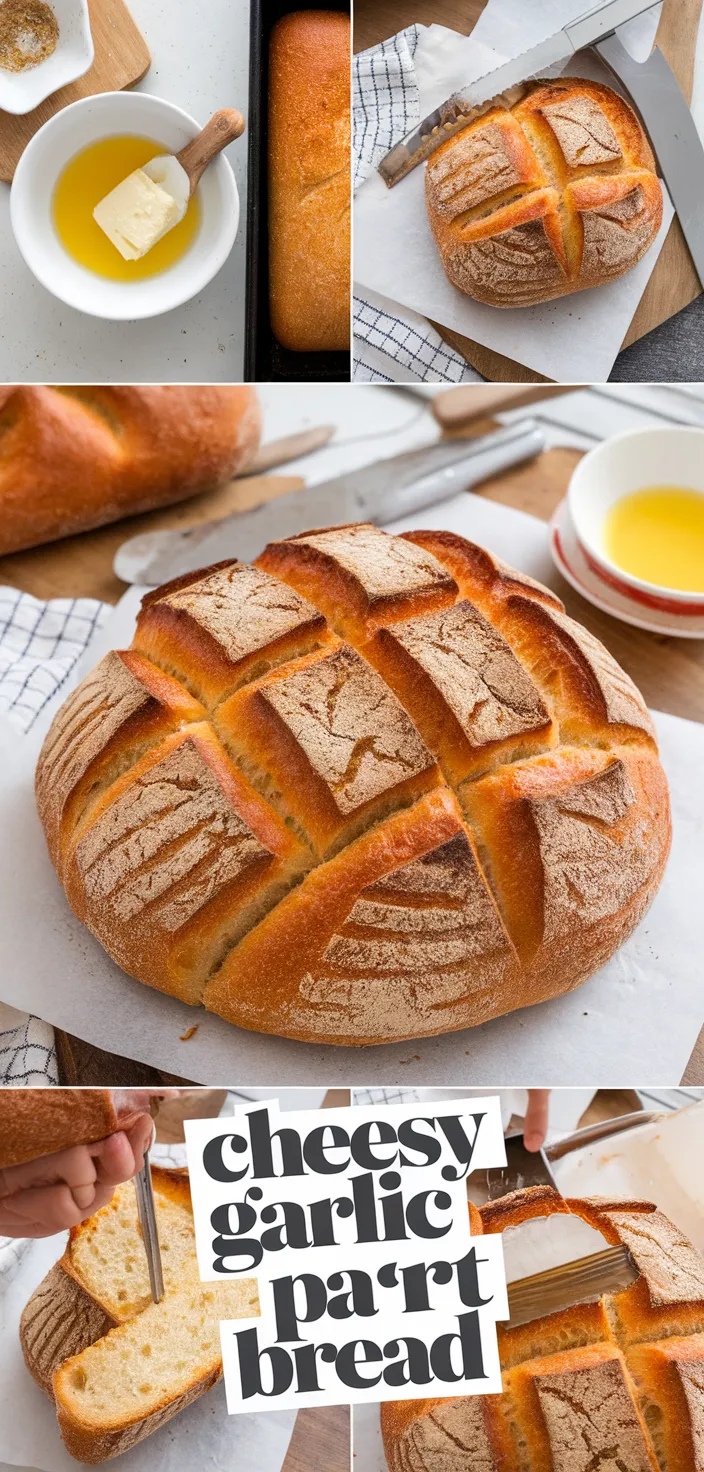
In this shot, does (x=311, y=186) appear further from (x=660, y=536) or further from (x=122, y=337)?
(x=660, y=536)

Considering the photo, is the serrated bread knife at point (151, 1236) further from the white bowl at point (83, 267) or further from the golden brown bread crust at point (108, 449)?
the white bowl at point (83, 267)

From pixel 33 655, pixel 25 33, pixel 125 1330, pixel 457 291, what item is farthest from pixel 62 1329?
pixel 25 33

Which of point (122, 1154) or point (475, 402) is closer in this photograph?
point (122, 1154)

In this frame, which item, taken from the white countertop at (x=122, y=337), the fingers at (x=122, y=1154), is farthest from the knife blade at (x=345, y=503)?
the fingers at (x=122, y=1154)

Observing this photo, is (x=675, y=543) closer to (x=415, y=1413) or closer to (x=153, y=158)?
(x=153, y=158)

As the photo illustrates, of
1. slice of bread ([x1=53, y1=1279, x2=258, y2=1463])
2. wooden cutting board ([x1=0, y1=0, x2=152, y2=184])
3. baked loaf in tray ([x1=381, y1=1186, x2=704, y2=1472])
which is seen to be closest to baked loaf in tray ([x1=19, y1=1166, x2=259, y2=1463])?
slice of bread ([x1=53, y1=1279, x2=258, y2=1463])

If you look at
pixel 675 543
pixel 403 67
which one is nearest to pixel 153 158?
pixel 403 67

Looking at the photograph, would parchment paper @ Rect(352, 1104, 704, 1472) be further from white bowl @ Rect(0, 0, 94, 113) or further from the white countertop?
white bowl @ Rect(0, 0, 94, 113)
